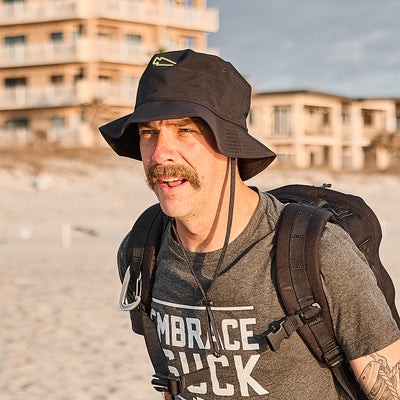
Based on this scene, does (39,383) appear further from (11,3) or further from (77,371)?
(11,3)

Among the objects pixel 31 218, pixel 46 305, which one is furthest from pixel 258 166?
pixel 31 218

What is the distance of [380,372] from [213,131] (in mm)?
930

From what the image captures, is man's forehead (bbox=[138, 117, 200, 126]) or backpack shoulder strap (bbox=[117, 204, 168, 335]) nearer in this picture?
man's forehead (bbox=[138, 117, 200, 126])

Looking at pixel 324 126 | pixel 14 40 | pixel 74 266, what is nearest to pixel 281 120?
pixel 324 126

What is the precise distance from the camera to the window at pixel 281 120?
42062 millimetres

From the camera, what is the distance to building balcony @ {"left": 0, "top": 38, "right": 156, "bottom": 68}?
36531 mm

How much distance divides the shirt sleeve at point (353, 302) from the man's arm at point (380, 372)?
0.03m

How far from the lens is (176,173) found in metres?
2.14

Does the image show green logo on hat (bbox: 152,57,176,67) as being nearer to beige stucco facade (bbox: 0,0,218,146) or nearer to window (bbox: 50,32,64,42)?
beige stucco facade (bbox: 0,0,218,146)

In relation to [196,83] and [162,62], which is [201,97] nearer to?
[196,83]

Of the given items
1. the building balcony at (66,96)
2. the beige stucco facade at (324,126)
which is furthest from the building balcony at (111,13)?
the beige stucco facade at (324,126)

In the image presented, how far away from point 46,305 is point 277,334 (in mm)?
8409

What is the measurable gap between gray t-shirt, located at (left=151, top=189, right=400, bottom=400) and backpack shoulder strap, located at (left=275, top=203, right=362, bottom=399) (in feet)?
0.11

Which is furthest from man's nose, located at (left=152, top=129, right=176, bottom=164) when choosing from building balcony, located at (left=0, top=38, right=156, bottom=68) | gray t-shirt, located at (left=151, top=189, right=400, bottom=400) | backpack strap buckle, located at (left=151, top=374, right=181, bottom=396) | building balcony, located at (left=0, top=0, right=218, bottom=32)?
building balcony, located at (left=0, top=0, right=218, bottom=32)
